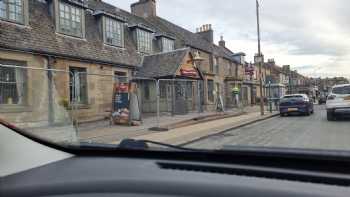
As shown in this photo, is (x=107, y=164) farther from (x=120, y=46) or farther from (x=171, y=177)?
(x=120, y=46)

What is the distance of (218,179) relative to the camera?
1.59 metres

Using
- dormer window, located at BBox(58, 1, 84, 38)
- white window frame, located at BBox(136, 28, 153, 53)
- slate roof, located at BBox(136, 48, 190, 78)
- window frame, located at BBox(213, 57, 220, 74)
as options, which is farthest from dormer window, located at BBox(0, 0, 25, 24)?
window frame, located at BBox(213, 57, 220, 74)

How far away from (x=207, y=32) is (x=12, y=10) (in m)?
25.9

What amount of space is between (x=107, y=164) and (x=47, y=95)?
1032 centimetres

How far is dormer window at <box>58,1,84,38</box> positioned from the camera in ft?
56.3

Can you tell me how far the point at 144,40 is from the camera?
24062mm

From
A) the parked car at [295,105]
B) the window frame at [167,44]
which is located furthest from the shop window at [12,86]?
the parked car at [295,105]

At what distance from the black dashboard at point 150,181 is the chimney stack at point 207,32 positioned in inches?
1444

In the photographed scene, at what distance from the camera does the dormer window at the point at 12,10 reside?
1423 cm

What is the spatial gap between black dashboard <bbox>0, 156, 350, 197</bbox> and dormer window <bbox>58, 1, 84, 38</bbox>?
53.1ft

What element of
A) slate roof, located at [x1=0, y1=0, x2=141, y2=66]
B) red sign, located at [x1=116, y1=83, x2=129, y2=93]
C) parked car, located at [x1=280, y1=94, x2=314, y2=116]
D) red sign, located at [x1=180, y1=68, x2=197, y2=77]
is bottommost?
parked car, located at [x1=280, y1=94, x2=314, y2=116]

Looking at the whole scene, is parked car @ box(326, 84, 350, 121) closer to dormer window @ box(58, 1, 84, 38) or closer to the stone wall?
the stone wall

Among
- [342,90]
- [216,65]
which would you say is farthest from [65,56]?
[216,65]

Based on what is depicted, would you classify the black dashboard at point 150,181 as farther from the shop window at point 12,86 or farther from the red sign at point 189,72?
the red sign at point 189,72
